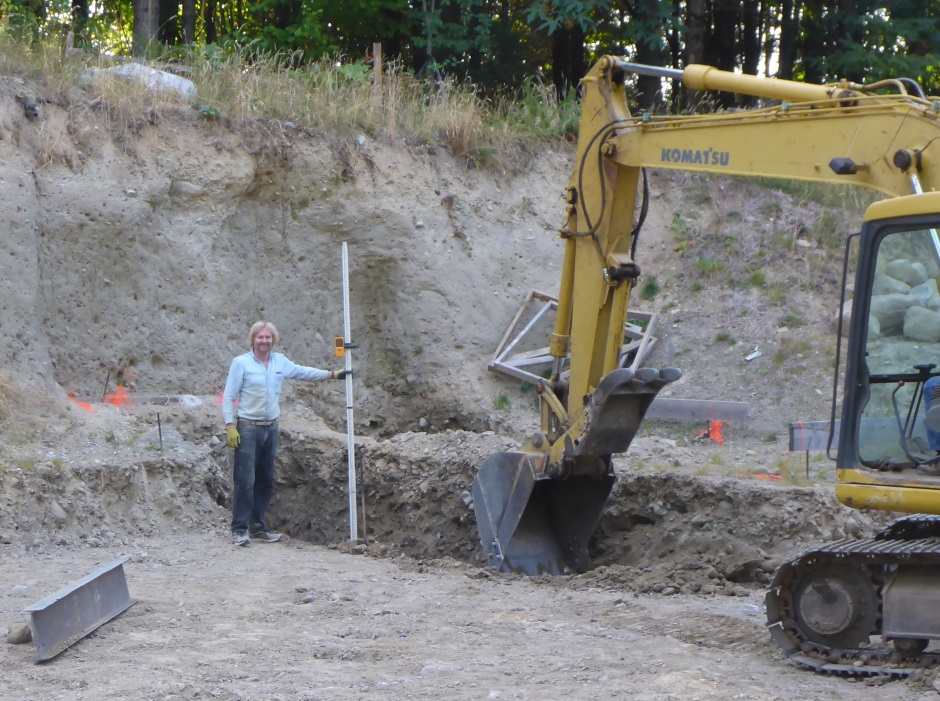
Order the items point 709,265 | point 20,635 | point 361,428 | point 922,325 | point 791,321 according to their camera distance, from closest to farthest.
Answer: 1. point 922,325
2. point 20,635
3. point 361,428
4. point 791,321
5. point 709,265

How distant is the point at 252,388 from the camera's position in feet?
28.6

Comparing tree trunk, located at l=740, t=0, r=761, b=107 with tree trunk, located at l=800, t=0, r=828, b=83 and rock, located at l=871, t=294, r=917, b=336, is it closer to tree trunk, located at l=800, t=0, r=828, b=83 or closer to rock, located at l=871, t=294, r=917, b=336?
tree trunk, located at l=800, t=0, r=828, b=83

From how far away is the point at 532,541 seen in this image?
8047 mm

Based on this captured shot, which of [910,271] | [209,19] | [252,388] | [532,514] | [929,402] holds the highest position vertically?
[209,19]

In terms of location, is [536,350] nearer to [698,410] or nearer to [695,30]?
[698,410]

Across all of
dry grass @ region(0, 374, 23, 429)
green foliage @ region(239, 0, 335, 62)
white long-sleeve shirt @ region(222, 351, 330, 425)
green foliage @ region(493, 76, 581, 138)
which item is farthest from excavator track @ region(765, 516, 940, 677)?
green foliage @ region(239, 0, 335, 62)

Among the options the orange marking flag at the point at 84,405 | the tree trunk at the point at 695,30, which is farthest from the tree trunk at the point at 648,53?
the orange marking flag at the point at 84,405

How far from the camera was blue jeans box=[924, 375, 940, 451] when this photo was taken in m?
5.28

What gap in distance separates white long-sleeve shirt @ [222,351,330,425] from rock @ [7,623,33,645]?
3089mm

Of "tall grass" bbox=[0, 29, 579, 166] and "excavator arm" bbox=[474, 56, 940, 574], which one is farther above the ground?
"tall grass" bbox=[0, 29, 579, 166]

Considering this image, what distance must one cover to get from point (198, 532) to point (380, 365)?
424cm

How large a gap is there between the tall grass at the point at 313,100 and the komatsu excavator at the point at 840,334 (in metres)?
6.31

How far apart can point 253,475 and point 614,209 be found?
3592 mm

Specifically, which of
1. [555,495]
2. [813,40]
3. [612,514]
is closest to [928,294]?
[555,495]
